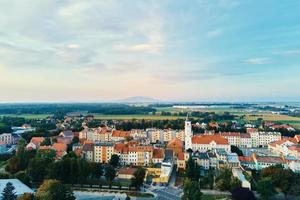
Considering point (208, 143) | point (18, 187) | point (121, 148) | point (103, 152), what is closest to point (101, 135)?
point (103, 152)

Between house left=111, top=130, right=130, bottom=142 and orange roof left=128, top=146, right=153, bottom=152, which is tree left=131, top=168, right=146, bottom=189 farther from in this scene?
house left=111, top=130, right=130, bottom=142

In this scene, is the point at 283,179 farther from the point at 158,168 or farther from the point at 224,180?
the point at 158,168

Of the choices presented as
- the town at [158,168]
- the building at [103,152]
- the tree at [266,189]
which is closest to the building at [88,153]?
the town at [158,168]

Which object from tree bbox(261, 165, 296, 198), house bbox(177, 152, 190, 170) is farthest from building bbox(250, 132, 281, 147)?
tree bbox(261, 165, 296, 198)

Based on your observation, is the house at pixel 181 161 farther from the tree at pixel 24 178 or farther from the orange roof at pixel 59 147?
the tree at pixel 24 178

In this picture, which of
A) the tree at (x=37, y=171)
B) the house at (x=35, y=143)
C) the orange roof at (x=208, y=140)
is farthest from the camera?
the house at (x=35, y=143)

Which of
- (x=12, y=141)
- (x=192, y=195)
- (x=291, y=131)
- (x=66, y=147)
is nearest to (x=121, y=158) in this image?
(x=66, y=147)

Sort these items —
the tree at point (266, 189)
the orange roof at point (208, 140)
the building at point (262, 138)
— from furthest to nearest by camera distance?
the building at point (262, 138), the orange roof at point (208, 140), the tree at point (266, 189)

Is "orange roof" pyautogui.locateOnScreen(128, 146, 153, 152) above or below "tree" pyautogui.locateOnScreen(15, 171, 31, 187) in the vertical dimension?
above
